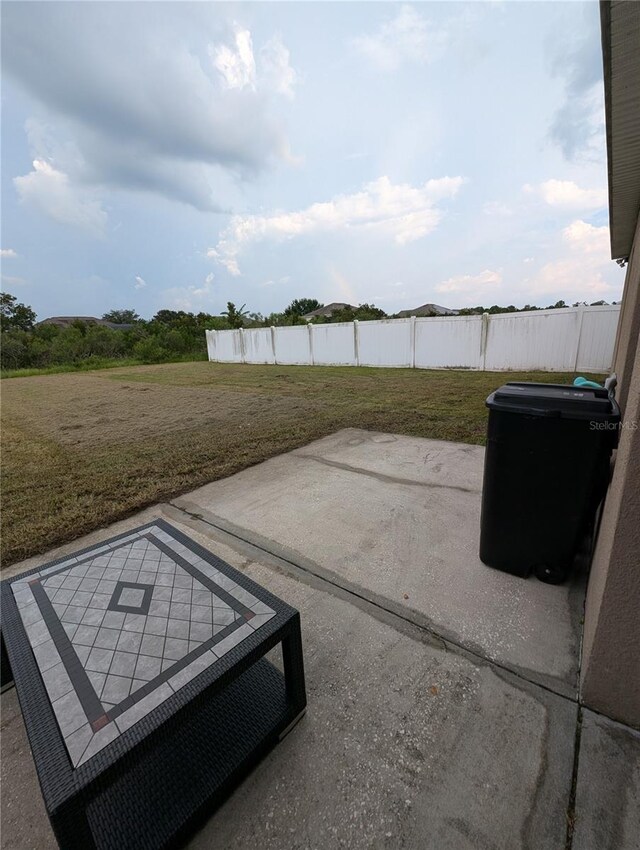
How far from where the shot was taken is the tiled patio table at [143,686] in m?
0.85

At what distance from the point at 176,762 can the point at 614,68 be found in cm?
332

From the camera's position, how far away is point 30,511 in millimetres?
3127

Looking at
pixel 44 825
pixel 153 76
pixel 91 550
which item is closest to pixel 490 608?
pixel 44 825

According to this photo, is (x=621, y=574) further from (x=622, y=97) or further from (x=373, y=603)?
(x=622, y=97)

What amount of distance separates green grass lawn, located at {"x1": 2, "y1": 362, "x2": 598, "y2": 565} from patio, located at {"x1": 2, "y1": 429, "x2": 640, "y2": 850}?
2.46ft

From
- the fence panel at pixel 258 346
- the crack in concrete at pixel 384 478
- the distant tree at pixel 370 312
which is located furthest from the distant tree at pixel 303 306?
the crack in concrete at pixel 384 478

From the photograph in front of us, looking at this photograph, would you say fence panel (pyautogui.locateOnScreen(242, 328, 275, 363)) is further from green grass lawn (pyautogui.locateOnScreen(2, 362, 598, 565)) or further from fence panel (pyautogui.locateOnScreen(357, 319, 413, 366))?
green grass lawn (pyautogui.locateOnScreen(2, 362, 598, 565))

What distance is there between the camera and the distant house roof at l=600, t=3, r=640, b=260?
1.29 m

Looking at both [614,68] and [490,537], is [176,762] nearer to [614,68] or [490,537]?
[490,537]

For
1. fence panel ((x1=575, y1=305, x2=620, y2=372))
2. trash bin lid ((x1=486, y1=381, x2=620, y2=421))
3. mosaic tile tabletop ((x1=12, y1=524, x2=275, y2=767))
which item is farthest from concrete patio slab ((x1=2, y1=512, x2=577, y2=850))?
fence panel ((x1=575, y1=305, x2=620, y2=372))

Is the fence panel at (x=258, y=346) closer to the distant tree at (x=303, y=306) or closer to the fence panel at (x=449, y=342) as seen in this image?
the fence panel at (x=449, y=342)

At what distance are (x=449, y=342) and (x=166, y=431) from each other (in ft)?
31.8

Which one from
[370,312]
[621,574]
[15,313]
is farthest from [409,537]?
[15,313]

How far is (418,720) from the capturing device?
4.37 ft
